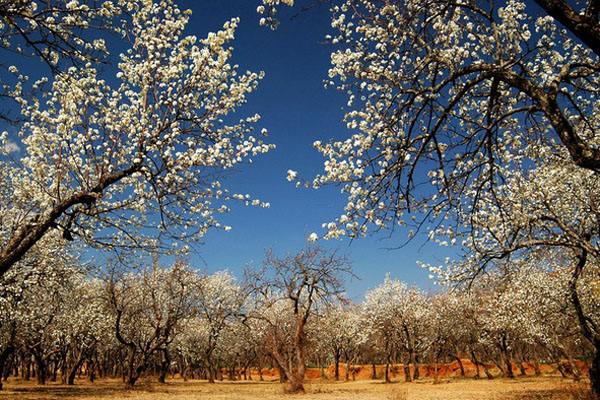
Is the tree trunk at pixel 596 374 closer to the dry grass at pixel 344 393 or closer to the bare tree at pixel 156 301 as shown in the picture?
the dry grass at pixel 344 393

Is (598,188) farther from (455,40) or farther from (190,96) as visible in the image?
(190,96)

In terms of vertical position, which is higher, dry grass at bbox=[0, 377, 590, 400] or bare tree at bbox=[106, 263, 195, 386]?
bare tree at bbox=[106, 263, 195, 386]

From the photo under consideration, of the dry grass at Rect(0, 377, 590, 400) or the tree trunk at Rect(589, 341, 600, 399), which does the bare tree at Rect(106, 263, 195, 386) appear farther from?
the tree trunk at Rect(589, 341, 600, 399)

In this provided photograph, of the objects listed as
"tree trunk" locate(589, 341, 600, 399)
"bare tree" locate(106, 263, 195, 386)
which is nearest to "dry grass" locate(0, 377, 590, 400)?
"tree trunk" locate(589, 341, 600, 399)

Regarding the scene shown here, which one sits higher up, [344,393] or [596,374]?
[596,374]

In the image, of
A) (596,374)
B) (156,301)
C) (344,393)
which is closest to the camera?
(596,374)

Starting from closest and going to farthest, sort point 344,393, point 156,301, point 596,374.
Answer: point 596,374
point 344,393
point 156,301

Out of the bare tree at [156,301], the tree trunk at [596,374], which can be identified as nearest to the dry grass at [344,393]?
the tree trunk at [596,374]

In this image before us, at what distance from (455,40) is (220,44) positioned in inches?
226

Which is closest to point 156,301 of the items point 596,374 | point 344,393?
point 344,393

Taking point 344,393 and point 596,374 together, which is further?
point 344,393

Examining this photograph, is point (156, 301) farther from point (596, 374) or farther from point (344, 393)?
point (596, 374)

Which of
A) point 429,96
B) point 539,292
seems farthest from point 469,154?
point 539,292

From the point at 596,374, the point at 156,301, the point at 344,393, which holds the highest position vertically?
the point at 156,301
